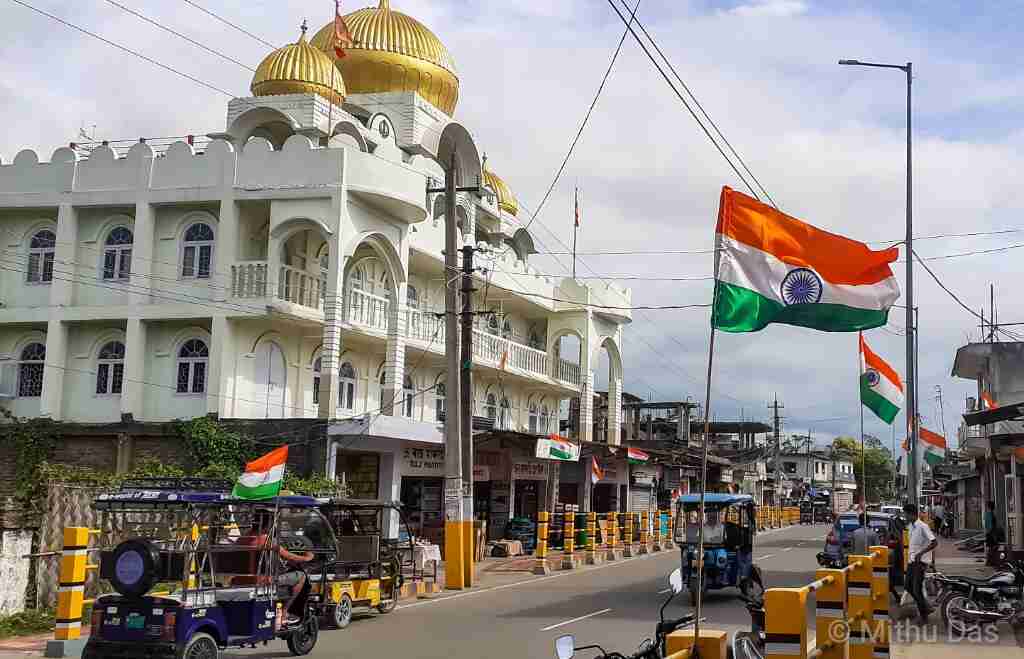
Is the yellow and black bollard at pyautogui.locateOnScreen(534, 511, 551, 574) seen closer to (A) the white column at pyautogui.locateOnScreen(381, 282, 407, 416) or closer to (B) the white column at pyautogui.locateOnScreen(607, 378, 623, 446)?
(A) the white column at pyautogui.locateOnScreen(381, 282, 407, 416)

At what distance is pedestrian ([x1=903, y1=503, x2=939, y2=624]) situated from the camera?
52.1 feet

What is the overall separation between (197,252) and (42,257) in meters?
4.69

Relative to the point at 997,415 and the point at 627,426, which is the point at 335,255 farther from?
the point at 627,426

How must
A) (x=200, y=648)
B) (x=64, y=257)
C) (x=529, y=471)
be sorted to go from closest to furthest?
(x=200, y=648)
(x=64, y=257)
(x=529, y=471)

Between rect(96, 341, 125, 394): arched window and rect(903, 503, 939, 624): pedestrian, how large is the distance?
66.5ft

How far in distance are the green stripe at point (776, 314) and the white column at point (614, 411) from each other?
3107 centimetres

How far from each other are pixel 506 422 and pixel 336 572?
24.9 metres

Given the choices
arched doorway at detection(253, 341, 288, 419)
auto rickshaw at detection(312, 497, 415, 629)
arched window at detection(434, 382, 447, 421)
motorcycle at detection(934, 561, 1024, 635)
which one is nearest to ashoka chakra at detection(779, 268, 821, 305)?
motorcycle at detection(934, 561, 1024, 635)

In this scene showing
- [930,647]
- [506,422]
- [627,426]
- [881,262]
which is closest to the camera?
[881,262]

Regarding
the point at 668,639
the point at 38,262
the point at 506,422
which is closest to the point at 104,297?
the point at 38,262

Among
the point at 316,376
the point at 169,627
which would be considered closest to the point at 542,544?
the point at 316,376

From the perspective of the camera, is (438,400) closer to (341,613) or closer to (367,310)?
(367,310)

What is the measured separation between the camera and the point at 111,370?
28031 millimetres

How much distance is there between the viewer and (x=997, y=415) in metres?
18.5
